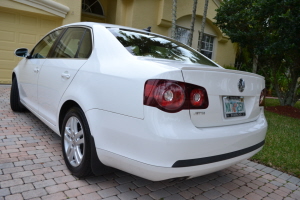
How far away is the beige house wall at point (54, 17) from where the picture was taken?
8.25 m

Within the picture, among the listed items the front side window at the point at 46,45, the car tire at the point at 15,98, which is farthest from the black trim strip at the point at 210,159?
the car tire at the point at 15,98

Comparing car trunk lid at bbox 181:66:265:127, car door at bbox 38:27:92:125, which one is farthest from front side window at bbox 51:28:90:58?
car trunk lid at bbox 181:66:265:127

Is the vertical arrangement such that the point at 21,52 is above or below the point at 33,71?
above

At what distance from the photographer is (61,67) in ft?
9.87

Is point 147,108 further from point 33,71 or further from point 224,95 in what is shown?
point 33,71

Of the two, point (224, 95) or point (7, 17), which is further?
point (7, 17)

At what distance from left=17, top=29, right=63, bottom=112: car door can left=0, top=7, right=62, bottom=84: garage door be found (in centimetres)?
468

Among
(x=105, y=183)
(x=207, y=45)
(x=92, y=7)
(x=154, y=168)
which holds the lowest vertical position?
(x=105, y=183)

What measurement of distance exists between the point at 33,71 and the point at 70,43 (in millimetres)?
982

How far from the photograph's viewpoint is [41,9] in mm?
8375

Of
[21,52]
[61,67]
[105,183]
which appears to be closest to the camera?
[105,183]

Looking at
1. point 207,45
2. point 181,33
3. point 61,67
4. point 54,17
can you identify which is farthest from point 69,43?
point 207,45

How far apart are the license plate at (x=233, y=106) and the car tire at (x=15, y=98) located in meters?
3.91

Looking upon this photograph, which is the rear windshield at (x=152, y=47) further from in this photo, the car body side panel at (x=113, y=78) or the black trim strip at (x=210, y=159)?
the black trim strip at (x=210, y=159)
